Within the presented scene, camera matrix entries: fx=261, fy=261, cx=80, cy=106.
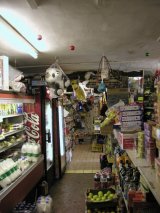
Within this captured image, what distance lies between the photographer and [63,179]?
7.18 meters

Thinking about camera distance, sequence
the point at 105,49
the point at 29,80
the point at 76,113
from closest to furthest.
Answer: the point at 105,49
the point at 29,80
the point at 76,113

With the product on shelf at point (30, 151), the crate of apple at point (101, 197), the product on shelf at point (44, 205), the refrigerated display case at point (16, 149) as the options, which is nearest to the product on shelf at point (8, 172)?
the refrigerated display case at point (16, 149)

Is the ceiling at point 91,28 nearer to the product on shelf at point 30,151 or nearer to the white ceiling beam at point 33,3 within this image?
the white ceiling beam at point 33,3

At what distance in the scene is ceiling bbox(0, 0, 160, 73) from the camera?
2959 mm

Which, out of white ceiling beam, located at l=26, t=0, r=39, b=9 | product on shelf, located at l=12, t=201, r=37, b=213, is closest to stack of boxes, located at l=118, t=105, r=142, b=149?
white ceiling beam, located at l=26, t=0, r=39, b=9

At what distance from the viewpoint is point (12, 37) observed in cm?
386

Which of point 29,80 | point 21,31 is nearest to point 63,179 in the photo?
point 29,80

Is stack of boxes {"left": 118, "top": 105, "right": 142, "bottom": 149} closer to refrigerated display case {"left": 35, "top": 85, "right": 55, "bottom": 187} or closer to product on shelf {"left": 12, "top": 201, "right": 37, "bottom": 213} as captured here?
product on shelf {"left": 12, "top": 201, "right": 37, "bottom": 213}

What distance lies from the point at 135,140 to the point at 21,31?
7.30ft

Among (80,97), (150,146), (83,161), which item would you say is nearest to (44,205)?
(150,146)

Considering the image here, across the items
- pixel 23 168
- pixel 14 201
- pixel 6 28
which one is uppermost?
pixel 6 28

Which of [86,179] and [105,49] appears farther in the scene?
[86,179]

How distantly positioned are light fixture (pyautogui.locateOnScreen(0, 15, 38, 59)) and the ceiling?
222 mm

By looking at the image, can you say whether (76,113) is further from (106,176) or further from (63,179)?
(106,176)
